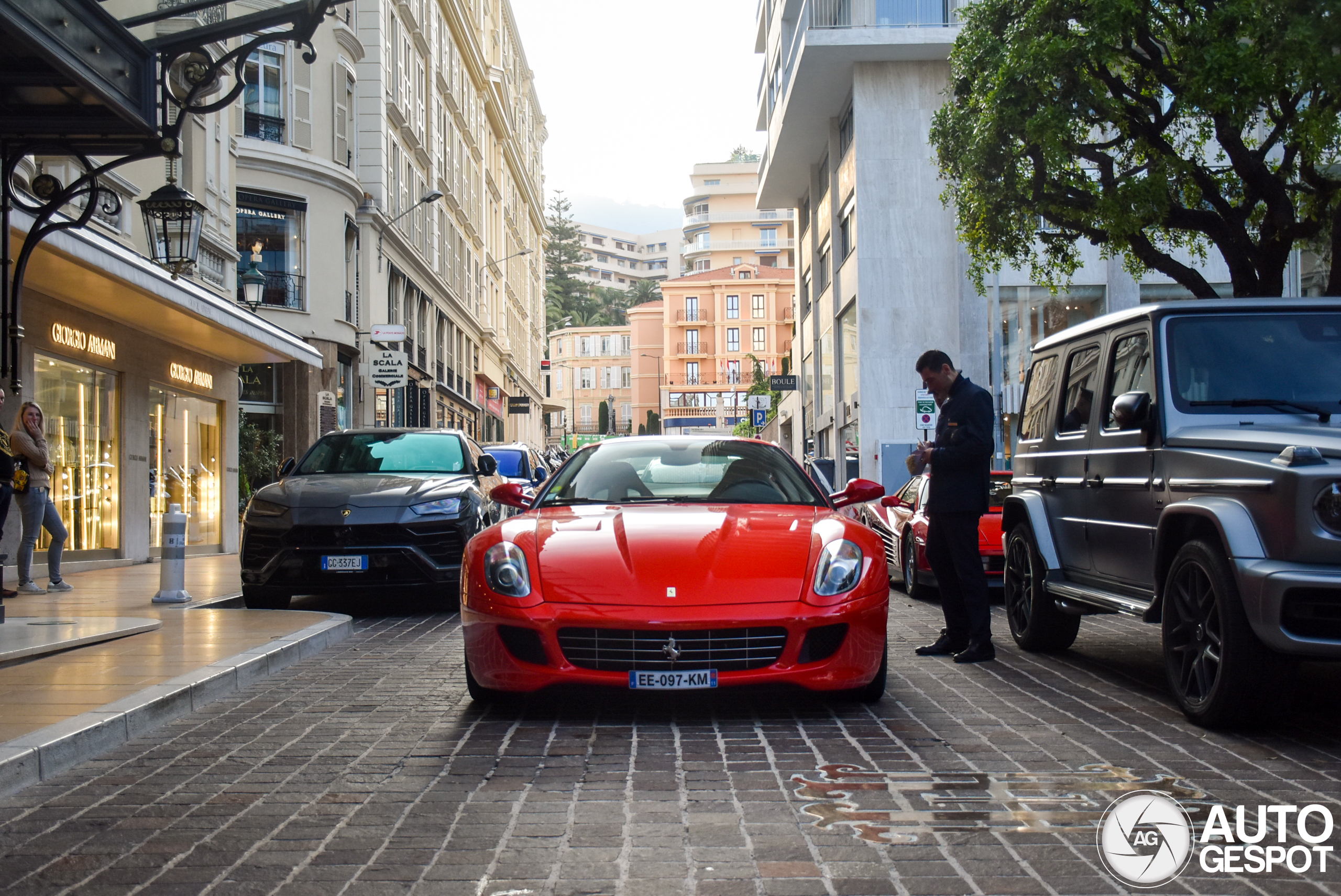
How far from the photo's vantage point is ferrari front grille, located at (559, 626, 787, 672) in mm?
5641

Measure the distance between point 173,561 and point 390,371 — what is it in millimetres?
14258

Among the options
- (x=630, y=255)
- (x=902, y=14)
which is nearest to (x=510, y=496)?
(x=902, y=14)

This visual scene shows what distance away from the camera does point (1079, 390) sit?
770 centimetres

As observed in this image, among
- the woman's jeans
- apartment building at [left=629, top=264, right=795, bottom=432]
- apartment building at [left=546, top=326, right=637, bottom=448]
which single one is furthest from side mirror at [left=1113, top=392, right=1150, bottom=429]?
apartment building at [left=546, top=326, right=637, bottom=448]

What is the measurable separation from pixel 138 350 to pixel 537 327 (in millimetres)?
70563

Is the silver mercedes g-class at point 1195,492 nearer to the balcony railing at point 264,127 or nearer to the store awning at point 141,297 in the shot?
the store awning at point 141,297

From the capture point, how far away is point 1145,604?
245 inches

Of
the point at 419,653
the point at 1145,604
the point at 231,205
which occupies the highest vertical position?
the point at 231,205

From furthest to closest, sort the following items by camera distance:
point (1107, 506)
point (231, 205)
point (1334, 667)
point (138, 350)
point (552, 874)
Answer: point (231, 205), point (138, 350), point (1334, 667), point (1107, 506), point (552, 874)

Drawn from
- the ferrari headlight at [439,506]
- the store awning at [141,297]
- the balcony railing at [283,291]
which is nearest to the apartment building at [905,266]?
the balcony railing at [283,291]

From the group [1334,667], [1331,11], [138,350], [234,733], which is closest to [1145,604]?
[1334,667]

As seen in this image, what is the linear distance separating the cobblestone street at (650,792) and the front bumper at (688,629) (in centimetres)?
21

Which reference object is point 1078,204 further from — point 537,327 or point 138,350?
point 537,327

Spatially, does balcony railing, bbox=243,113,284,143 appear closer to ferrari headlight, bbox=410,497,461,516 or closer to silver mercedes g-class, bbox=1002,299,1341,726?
ferrari headlight, bbox=410,497,461,516
